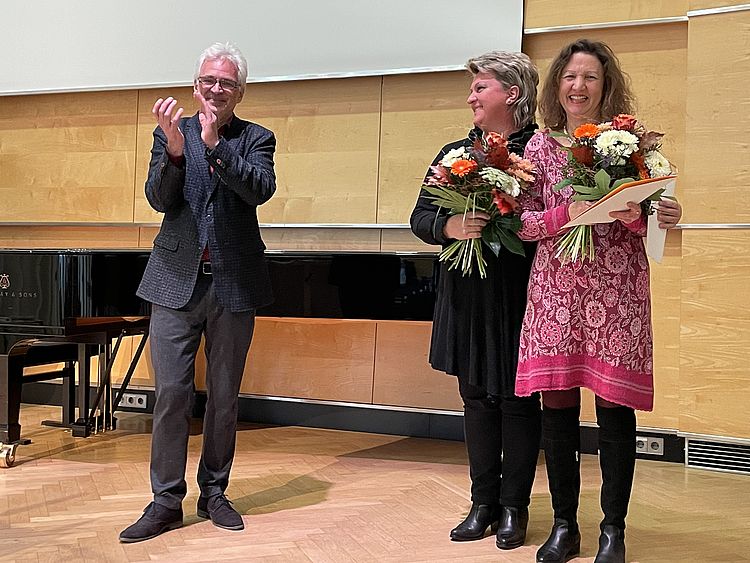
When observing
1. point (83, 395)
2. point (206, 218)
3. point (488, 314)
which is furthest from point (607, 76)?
point (83, 395)

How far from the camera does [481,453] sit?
2965mm

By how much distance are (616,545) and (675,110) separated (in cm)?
273

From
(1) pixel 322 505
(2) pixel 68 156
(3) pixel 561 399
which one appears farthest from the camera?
(2) pixel 68 156

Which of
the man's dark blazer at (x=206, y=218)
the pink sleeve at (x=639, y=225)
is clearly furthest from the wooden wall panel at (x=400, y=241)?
the pink sleeve at (x=639, y=225)

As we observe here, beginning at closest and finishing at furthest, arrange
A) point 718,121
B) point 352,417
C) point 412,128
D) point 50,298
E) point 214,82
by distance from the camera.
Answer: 1. point 214,82
2. point 50,298
3. point 718,121
4. point 412,128
5. point 352,417

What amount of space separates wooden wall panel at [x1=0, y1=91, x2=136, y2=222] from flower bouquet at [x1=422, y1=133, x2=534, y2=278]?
3.41 m

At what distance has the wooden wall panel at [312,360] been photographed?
5.23 metres

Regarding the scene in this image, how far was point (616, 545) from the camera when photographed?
2615mm

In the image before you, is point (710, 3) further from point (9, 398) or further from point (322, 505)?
point (9, 398)

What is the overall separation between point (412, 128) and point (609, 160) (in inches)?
106

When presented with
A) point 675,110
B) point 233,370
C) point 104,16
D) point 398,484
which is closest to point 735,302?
point 675,110

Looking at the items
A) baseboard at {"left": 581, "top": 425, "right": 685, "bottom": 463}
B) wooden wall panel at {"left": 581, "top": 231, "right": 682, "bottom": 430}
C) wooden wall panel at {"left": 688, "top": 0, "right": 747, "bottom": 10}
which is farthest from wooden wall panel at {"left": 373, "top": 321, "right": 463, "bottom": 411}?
wooden wall panel at {"left": 688, "top": 0, "right": 747, "bottom": 10}

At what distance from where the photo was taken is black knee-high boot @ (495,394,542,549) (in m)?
2.87

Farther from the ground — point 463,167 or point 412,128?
point 412,128
